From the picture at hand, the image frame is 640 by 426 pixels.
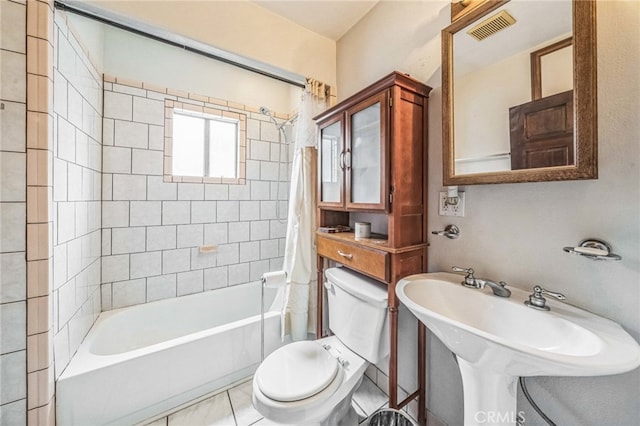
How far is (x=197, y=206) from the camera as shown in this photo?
2166 mm

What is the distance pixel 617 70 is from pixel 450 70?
52 centimetres

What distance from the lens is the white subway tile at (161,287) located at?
1975 mm

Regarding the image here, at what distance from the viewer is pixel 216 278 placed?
7.41 feet

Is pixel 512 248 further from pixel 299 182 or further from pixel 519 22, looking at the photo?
pixel 299 182

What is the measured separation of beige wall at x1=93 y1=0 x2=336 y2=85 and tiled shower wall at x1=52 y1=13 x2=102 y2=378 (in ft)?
1.40

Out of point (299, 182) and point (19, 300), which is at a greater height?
point (299, 182)

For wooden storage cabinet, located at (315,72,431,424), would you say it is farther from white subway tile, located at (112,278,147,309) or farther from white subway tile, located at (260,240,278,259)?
white subway tile, located at (112,278,147,309)

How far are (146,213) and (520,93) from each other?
2.45 meters

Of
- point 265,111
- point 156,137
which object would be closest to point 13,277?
point 156,137

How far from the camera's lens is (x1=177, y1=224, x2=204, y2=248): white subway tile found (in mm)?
2104

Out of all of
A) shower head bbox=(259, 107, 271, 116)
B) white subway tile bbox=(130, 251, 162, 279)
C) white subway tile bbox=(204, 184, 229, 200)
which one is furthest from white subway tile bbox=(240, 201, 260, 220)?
shower head bbox=(259, 107, 271, 116)

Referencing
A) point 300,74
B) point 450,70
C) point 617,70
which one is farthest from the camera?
point 300,74

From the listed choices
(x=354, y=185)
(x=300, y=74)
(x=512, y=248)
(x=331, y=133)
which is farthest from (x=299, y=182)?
(x=512, y=248)

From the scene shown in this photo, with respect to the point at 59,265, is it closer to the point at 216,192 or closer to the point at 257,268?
the point at 216,192
